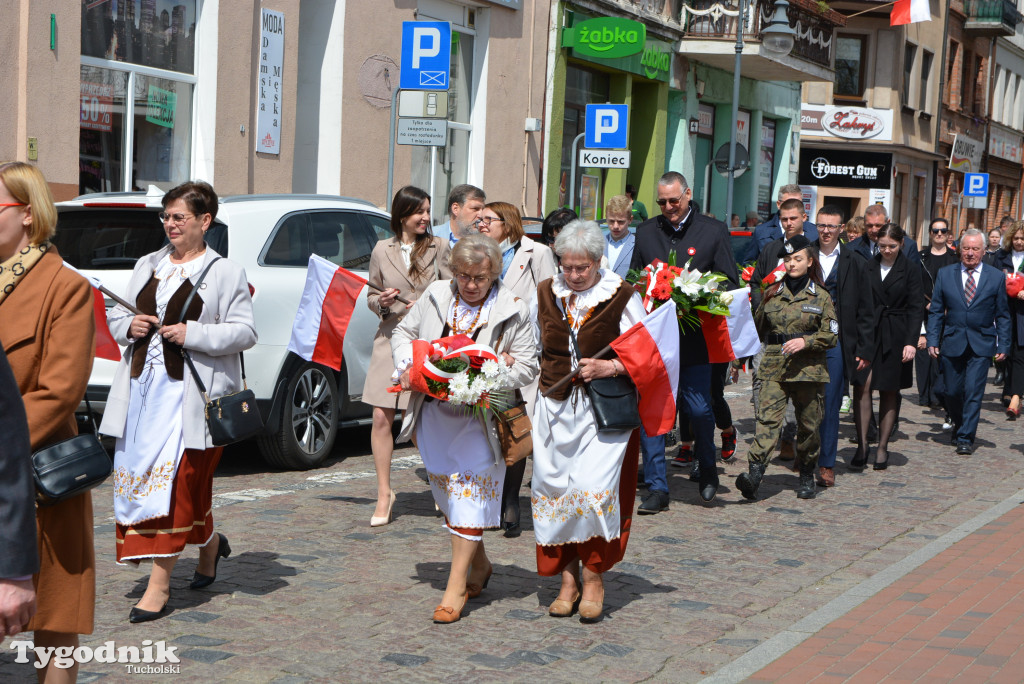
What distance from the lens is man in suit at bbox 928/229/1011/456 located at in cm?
1207

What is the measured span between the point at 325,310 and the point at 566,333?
7.54 ft

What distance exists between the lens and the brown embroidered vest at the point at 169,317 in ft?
19.2

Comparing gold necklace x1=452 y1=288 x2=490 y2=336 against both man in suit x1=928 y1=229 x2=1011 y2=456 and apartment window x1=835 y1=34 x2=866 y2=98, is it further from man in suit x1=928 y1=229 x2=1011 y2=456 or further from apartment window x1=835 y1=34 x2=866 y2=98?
apartment window x1=835 y1=34 x2=866 y2=98

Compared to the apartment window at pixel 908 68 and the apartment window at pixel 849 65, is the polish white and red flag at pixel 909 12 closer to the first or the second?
the apartment window at pixel 849 65

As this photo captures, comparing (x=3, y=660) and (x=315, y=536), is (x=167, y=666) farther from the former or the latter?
(x=315, y=536)

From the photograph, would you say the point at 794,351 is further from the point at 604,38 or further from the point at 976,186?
the point at 976,186

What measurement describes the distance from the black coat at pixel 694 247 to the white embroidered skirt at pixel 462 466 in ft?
9.81

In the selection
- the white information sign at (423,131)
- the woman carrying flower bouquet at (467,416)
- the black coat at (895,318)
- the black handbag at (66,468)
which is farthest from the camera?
the white information sign at (423,131)

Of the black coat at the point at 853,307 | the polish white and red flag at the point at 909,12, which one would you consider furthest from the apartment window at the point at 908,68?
the black coat at the point at 853,307

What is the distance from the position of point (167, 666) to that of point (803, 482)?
5.50 meters

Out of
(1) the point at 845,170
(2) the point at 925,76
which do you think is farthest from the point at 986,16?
(1) the point at 845,170

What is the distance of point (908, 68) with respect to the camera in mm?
41875

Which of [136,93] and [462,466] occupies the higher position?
[136,93]

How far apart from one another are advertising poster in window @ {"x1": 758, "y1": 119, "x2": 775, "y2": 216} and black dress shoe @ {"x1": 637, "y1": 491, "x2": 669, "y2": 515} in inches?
970
